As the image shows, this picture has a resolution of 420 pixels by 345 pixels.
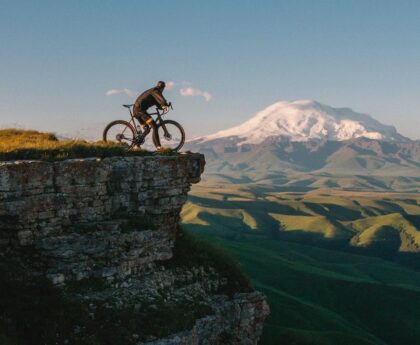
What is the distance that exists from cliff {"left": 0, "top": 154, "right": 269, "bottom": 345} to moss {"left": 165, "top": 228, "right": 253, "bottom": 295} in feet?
0.25

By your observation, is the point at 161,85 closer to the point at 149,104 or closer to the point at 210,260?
the point at 149,104

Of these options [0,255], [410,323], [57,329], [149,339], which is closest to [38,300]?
[57,329]

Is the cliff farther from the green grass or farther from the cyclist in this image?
the green grass

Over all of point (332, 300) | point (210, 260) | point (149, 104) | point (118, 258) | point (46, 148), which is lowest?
point (332, 300)

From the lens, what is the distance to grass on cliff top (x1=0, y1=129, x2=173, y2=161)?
22891 millimetres

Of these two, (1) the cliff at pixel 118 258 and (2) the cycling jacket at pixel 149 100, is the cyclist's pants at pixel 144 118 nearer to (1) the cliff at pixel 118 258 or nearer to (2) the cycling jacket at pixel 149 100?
(2) the cycling jacket at pixel 149 100

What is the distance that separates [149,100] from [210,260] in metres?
10.4

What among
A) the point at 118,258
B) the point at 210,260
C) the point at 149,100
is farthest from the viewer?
the point at 149,100

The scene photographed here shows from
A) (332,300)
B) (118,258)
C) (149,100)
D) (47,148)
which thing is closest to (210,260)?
(118,258)

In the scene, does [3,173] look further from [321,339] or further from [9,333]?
[321,339]

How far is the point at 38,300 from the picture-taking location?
62.9 ft

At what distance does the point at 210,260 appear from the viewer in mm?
28016

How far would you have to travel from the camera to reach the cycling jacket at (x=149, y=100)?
28523 mm

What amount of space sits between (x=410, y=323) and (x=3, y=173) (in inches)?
5034
